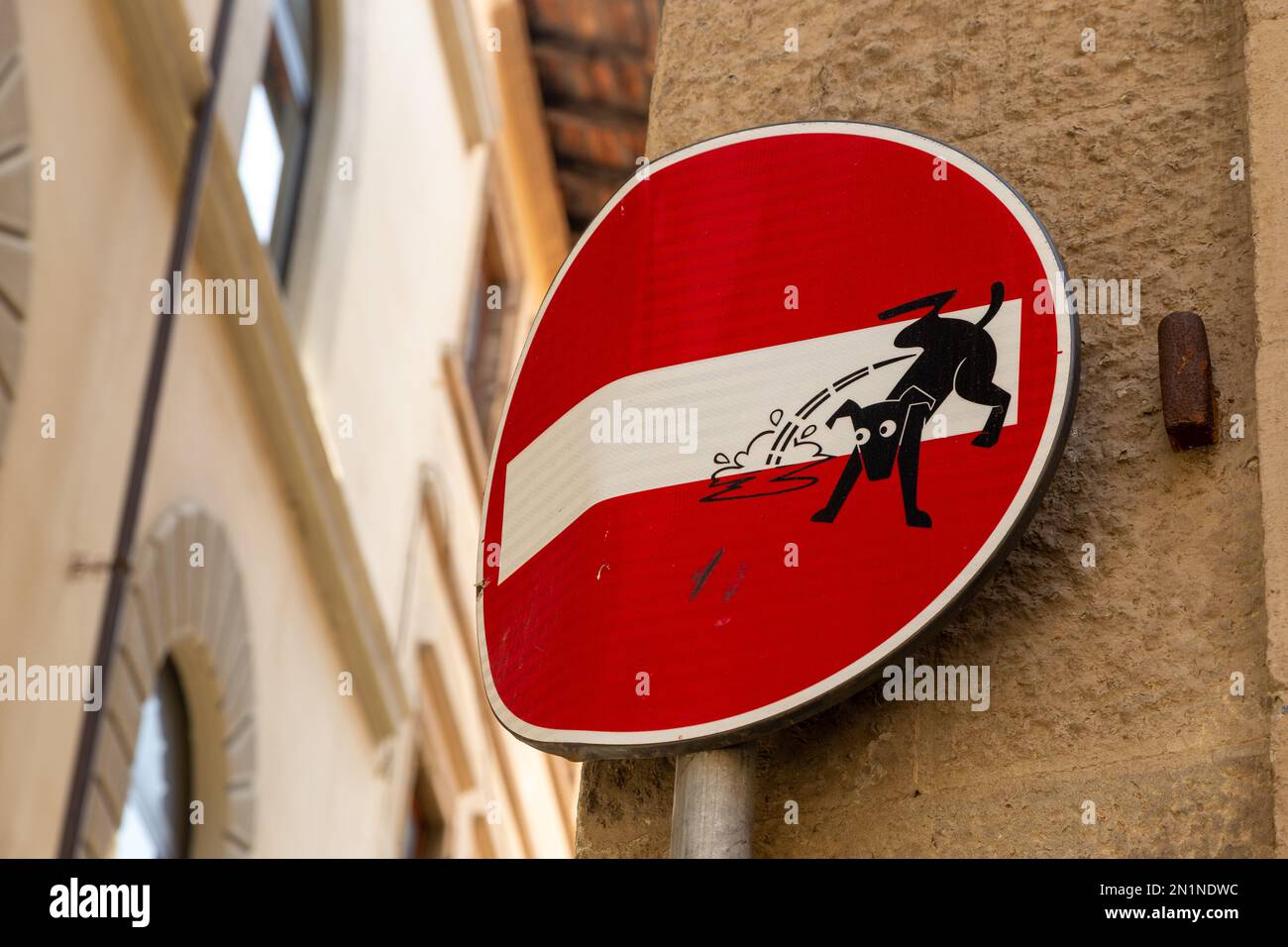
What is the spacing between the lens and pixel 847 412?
259 centimetres

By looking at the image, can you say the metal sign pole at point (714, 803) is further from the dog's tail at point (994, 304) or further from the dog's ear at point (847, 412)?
the dog's tail at point (994, 304)

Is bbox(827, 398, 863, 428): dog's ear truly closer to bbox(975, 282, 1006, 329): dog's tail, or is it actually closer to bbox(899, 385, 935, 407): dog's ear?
bbox(899, 385, 935, 407): dog's ear

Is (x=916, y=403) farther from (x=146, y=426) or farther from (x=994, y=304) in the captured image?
(x=146, y=426)

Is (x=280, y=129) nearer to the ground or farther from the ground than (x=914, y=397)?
farther from the ground

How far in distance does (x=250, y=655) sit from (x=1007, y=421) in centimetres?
614

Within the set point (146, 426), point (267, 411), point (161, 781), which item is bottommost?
point (161, 781)

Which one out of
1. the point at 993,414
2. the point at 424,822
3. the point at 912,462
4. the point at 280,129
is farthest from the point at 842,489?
the point at 424,822

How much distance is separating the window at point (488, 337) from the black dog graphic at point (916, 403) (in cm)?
1042

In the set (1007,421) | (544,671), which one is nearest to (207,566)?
(544,671)

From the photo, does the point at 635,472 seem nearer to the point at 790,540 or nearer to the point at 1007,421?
the point at 790,540

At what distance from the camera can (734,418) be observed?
269cm

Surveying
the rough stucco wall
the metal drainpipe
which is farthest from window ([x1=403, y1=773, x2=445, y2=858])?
the rough stucco wall

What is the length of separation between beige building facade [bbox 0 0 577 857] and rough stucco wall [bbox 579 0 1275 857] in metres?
3.58

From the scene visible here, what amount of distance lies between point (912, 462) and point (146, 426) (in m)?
4.62
